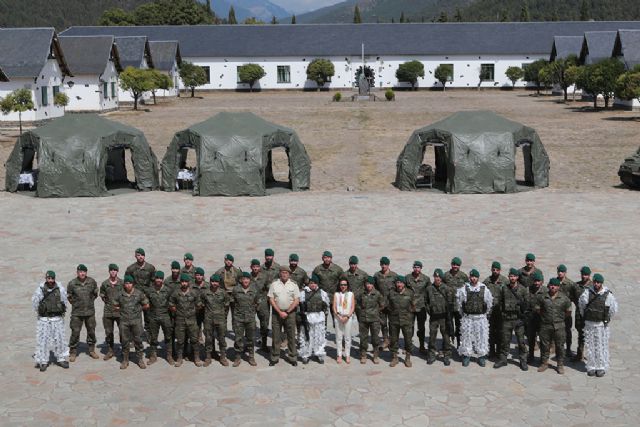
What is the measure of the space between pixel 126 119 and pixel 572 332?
41.4 meters

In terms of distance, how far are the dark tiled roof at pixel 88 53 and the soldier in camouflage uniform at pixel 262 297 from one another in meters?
47.4

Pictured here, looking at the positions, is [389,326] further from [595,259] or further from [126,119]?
[126,119]

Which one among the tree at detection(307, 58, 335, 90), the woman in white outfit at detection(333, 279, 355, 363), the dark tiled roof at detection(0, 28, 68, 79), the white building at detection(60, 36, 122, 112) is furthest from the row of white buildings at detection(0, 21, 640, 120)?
the woman in white outfit at detection(333, 279, 355, 363)

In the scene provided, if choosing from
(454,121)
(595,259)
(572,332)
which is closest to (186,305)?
(572,332)

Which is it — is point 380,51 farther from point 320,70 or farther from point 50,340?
point 50,340

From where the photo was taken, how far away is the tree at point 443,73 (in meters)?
79.8

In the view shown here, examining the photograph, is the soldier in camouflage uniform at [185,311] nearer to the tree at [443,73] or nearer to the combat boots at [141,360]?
the combat boots at [141,360]

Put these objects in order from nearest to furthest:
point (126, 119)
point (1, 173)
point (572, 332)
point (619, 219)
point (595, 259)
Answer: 1. point (572, 332)
2. point (595, 259)
3. point (619, 219)
4. point (1, 173)
5. point (126, 119)

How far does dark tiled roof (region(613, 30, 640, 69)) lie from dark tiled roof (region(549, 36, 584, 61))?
52.8 feet

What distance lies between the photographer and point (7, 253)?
1786 centimetres

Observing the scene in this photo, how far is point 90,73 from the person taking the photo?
5634 cm

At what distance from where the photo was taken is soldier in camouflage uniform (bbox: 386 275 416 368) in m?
11.6

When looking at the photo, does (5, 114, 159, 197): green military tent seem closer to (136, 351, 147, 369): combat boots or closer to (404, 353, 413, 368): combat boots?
(136, 351, 147, 369): combat boots

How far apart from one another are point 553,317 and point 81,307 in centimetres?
676
